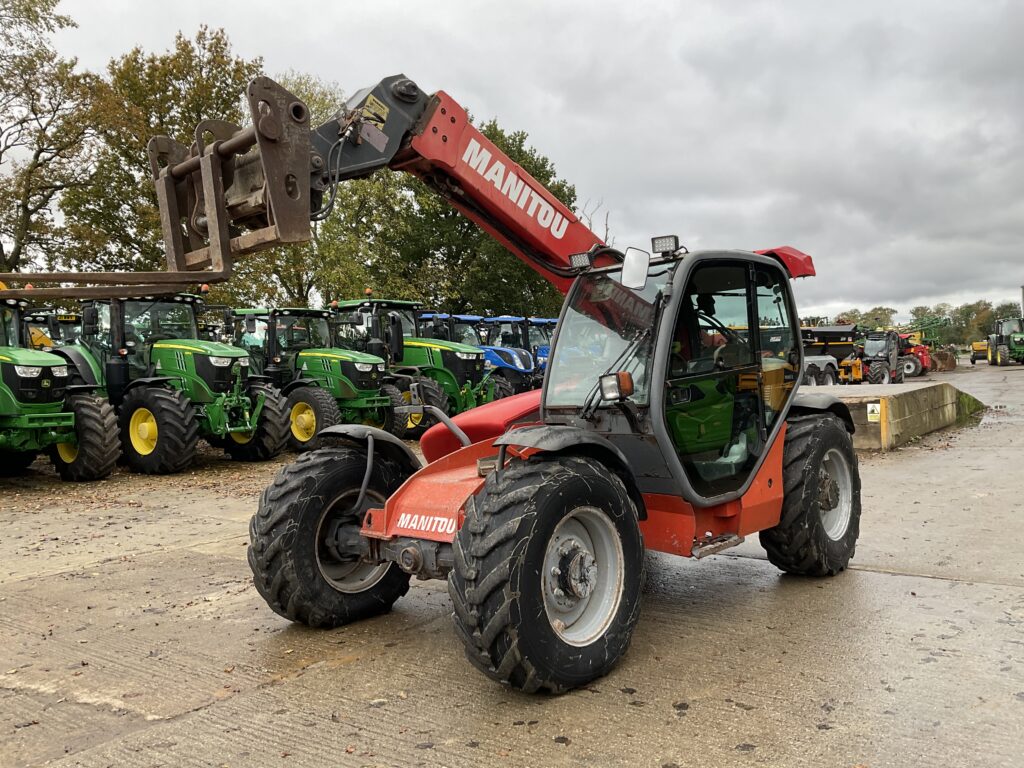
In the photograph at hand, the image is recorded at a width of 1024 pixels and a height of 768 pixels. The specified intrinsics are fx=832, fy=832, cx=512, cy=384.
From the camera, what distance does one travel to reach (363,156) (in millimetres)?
4621

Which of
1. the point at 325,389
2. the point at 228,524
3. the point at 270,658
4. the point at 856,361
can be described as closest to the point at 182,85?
the point at 325,389

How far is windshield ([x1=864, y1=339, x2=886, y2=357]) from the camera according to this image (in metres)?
31.6

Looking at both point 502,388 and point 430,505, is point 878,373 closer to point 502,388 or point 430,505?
point 502,388

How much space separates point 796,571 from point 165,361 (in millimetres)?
10528

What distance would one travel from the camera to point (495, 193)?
4902 mm

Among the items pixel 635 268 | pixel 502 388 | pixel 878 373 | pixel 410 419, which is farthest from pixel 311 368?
pixel 878 373

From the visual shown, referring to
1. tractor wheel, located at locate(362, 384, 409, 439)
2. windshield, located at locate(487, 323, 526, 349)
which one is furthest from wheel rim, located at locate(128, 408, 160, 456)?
windshield, located at locate(487, 323, 526, 349)

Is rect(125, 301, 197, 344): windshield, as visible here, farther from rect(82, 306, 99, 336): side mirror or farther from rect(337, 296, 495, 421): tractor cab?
rect(337, 296, 495, 421): tractor cab

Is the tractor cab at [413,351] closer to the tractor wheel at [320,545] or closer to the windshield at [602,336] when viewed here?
the tractor wheel at [320,545]

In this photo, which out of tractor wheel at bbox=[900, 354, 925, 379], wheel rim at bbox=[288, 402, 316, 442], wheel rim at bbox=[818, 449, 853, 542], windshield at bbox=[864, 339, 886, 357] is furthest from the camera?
tractor wheel at bbox=[900, 354, 925, 379]

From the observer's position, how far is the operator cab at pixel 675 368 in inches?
177

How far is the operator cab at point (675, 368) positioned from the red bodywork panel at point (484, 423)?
0.32m

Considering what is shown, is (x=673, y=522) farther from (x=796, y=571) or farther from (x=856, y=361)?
(x=856, y=361)

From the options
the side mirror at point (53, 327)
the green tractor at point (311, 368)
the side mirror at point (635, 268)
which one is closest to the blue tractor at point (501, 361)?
the green tractor at point (311, 368)
